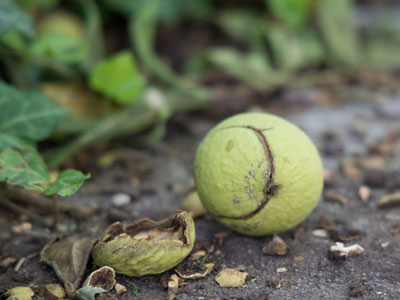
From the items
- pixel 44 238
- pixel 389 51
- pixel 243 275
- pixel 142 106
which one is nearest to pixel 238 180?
pixel 243 275

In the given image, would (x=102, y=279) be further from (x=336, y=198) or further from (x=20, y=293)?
(x=336, y=198)

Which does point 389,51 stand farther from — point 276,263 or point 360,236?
point 276,263

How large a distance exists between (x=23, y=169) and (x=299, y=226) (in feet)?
3.14

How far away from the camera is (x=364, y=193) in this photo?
1.97 meters

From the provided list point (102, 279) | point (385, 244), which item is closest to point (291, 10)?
point (385, 244)

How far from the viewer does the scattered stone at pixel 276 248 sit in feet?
5.09

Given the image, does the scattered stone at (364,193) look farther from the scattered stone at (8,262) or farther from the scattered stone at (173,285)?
the scattered stone at (8,262)

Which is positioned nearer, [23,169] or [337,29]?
[23,169]

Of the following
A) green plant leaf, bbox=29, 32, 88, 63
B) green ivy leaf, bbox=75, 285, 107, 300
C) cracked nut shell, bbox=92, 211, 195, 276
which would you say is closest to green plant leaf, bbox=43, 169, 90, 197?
cracked nut shell, bbox=92, 211, 195, 276

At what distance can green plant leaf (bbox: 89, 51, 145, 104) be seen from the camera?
2232 millimetres

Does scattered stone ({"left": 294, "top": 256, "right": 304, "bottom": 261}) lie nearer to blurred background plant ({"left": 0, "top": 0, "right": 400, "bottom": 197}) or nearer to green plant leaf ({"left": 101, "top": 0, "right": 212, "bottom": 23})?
blurred background plant ({"left": 0, "top": 0, "right": 400, "bottom": 197})

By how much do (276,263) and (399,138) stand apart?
4.48ft

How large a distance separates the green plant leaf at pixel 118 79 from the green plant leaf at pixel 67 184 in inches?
33.5

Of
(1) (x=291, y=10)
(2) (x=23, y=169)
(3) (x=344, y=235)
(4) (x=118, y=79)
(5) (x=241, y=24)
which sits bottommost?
(3) (x=344, y=235)
